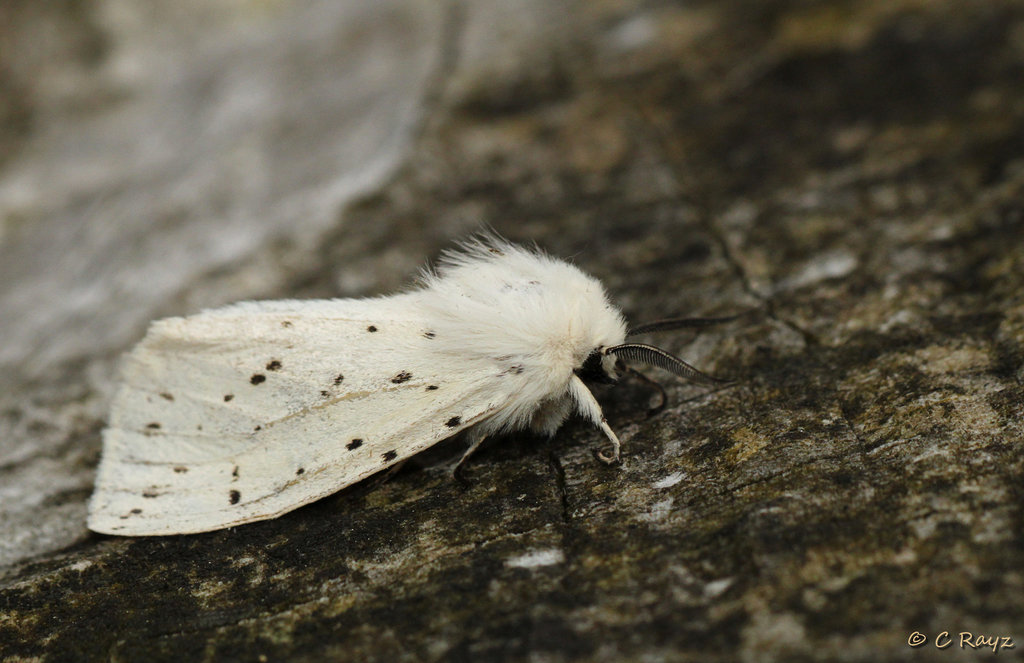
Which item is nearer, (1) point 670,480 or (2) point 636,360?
(1) point 670,480

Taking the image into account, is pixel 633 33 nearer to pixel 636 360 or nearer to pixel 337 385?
pixel 636 360

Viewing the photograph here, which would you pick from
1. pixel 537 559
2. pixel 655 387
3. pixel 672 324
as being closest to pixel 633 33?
pixel 672 324

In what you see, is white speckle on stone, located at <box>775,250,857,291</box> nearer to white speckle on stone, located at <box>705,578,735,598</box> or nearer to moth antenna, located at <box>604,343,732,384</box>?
moth antenna, located at <box>604,343,732,384</box>

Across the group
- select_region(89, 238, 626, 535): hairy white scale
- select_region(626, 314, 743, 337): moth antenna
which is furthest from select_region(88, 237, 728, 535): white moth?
select_region(626, 314, 743, 337): moth antenna

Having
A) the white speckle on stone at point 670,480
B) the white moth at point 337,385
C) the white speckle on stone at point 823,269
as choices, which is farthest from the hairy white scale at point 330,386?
the white speckle on stone at point 823,269

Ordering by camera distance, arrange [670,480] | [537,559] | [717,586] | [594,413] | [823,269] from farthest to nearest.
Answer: [823,269] → [594,413] → [670,480] → [537,559] → [717,586]

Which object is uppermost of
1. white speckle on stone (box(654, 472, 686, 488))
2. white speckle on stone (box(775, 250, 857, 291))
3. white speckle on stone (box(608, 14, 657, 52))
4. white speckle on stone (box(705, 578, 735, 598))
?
white speckle on stone (box(608, 14, 657, 52))

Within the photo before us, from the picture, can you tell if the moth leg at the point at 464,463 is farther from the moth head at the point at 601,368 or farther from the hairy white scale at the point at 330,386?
the moth head at the point at 601,368
